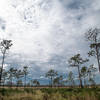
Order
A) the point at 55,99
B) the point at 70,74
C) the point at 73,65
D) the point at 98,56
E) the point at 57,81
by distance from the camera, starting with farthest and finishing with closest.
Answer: the point at 57,81 → the point at 70,74 → the point at 73,65 → the point at 98,56 → the point at 55,99

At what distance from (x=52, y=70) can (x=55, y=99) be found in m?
53.2

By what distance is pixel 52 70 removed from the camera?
6012cm

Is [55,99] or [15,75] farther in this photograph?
[15,75]

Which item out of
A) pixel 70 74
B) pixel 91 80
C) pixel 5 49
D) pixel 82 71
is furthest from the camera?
pixel 70 74

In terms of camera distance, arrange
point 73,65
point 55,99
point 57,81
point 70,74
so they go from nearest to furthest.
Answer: point 55,99 < point 73,65 < point 70,74 < point 57,81

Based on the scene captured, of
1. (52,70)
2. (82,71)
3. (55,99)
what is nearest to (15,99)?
(55,99)

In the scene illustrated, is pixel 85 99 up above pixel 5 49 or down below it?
below

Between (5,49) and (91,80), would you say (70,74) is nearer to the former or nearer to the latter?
(91,80)

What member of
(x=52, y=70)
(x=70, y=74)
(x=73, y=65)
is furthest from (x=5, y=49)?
(x=70, y=74)

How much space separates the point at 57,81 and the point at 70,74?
12750 mm

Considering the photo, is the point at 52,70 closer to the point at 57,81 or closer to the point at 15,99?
the point at 57,81

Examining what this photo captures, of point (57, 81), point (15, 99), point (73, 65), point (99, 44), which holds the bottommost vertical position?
point (57, 81)

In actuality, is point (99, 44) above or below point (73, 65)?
above

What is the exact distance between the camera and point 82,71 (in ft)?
137
